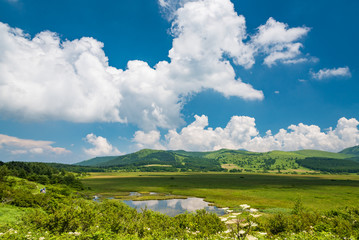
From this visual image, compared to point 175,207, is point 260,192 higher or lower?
lower

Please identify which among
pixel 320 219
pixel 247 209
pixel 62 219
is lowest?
pixel 320 219

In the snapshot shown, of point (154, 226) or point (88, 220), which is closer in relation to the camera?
point (88, 220)

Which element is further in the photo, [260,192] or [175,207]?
[260,192]

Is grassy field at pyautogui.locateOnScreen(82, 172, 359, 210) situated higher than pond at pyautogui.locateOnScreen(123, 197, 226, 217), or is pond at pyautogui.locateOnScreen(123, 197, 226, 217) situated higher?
pond at pyautogui.locateOnScreen(123, 197, 226, 217)

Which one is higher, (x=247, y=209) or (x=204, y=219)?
(x=247, y=209)

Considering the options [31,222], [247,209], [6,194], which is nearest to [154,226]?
[31,222]

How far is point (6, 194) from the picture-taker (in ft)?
90.0

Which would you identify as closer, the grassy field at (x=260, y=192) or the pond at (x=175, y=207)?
the pond at (x=175, y=207)

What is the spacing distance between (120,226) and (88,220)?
123 inches

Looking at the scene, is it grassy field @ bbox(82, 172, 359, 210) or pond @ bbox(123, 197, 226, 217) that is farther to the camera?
grassy field @ bbox(82, 172, 359, 210)

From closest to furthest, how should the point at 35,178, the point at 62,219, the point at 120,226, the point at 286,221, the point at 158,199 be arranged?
the point at 62,219 < the point at 120,226 < the point at 286,221 < the point at 35,178 < the point at 158,199

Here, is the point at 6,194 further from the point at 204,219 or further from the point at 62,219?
the point at 204,219

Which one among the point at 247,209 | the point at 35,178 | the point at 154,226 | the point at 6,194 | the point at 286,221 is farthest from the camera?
the point at 35,178

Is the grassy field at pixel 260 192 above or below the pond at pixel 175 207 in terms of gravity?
below
